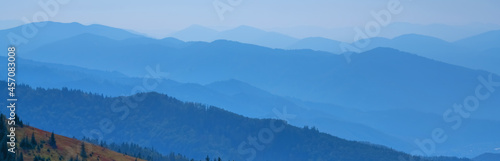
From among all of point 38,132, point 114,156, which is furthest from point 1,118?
point 114,156

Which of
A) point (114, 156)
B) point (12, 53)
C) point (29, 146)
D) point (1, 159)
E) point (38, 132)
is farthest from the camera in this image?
point (114, 156)

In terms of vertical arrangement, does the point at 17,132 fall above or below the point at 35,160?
above

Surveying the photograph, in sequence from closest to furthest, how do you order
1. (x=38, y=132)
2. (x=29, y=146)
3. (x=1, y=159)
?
1. (x=1, y=159)
2. (x=29, y=146)
3. (x=38, y=132)

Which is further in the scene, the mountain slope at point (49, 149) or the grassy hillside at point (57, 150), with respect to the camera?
the grassy hillside at point (57, 150)

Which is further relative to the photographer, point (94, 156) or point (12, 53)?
point (94, 156)

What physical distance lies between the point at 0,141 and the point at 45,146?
18.6 metres

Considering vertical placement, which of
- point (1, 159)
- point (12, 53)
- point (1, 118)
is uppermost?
point (12, 53)

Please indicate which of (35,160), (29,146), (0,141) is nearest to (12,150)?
(0,141)

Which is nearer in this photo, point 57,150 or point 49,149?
point 49,149

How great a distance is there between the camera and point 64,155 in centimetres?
9069

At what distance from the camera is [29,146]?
85.4m

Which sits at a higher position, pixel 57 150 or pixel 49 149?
pixel 57 150

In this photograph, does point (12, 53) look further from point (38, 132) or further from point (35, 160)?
point (38, 132)

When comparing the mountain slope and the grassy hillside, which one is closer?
the mountain slope
